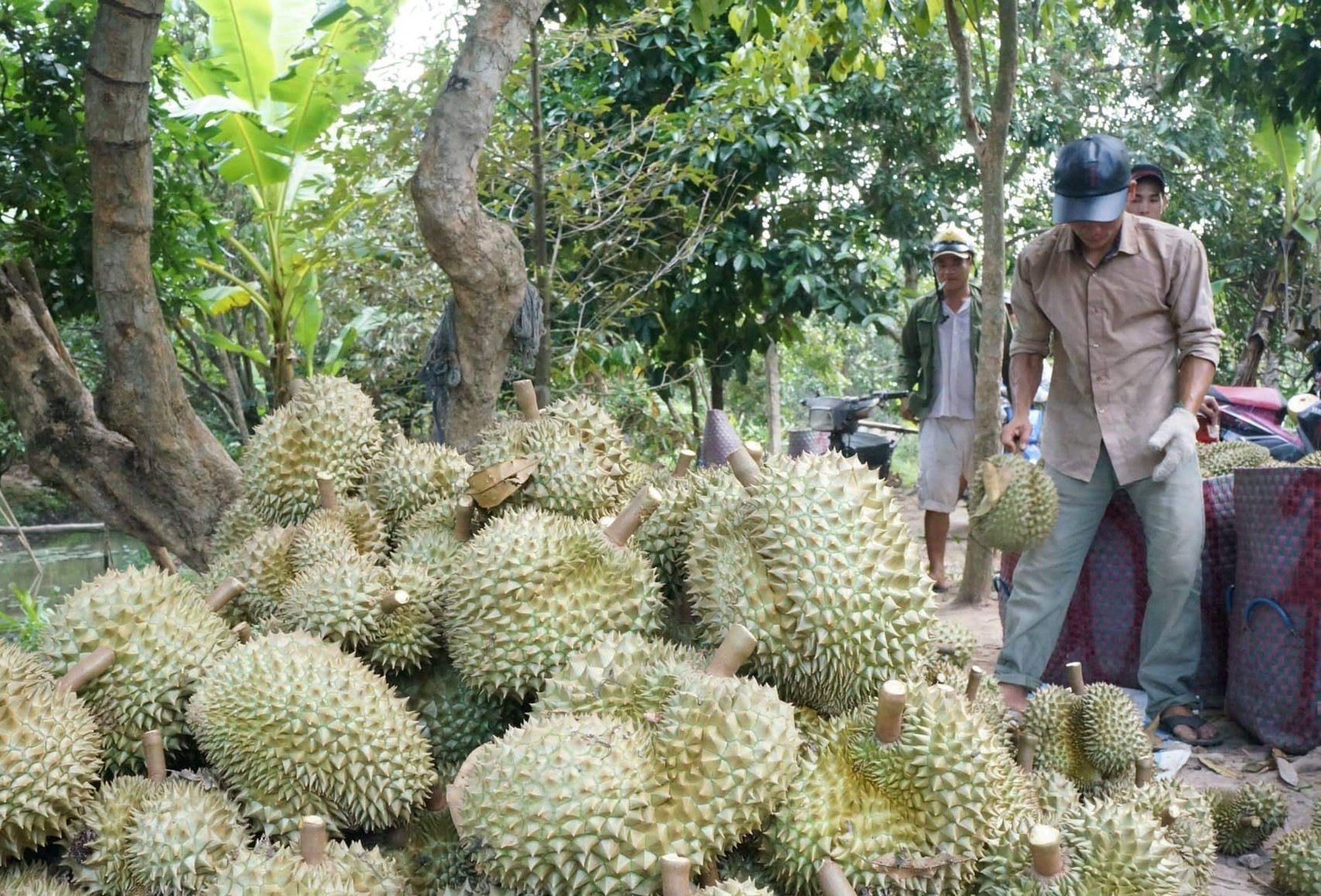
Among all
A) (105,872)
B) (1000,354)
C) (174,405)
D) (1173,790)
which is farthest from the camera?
(1000,354)

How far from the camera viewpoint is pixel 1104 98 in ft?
39.1

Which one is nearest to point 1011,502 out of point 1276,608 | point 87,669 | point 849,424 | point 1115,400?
point 1115,400

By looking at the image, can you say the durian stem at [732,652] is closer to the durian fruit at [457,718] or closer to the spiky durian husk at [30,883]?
the durian fruit at [457,718]

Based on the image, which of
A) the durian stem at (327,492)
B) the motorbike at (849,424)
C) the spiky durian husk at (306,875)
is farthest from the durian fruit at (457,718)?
the motorbike at (849,424)

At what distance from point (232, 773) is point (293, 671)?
0.18 m

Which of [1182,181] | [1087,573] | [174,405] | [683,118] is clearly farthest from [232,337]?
[1182,181]

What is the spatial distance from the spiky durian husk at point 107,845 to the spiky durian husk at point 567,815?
1.64ft

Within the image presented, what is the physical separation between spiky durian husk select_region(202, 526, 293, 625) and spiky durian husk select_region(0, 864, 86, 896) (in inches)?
21.9

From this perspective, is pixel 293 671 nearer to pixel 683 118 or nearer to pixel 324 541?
pixel 324 541

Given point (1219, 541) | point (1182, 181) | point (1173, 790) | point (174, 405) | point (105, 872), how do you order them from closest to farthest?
point (105, 872) → point (1173, 790) → point (174, 405) → point (1219, 541) → point (1182, 181)

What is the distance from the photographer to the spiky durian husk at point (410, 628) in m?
1.71

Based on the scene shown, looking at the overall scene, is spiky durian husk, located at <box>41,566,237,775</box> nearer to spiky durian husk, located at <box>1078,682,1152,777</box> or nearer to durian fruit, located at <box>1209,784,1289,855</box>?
spiky durian husk, located at <box>1078,682,1152,777</box>

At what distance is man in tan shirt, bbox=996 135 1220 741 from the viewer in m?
3.46

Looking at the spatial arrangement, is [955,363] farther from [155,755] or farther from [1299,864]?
[155,755]
